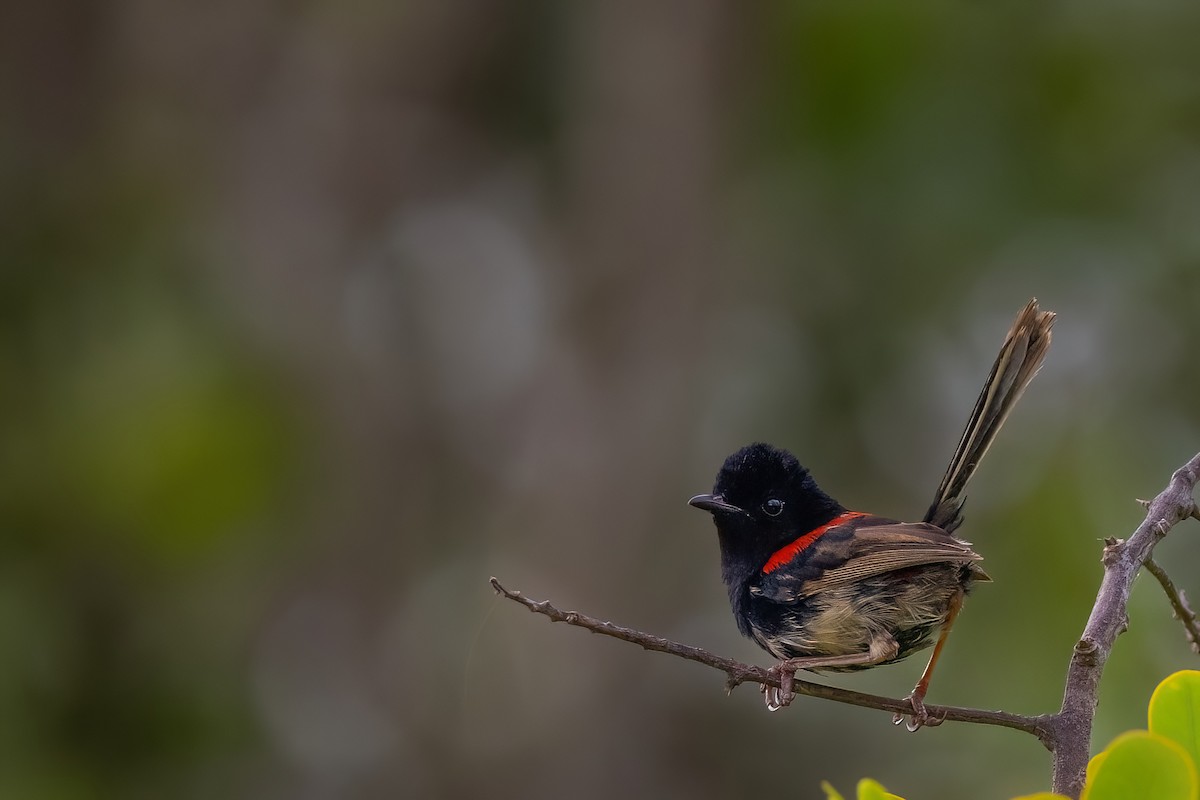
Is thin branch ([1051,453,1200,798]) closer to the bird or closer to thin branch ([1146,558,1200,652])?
thin branch ([1146,558,1200,652])

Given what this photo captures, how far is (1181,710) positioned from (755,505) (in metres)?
2.02

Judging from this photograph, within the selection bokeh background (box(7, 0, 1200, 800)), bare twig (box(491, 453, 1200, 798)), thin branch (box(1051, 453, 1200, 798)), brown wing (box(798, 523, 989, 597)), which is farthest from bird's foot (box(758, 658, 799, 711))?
bokeh background (box(7, 0, 1200, 800))

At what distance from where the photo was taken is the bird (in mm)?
3605

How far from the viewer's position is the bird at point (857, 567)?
3.61m

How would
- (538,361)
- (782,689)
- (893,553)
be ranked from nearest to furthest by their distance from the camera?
(782,689)
(893,553)
(538,361)

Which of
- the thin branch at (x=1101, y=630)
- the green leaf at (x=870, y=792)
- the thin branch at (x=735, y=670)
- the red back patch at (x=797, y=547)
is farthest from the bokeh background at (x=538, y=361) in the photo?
the green leaf at (x=870, y=792)

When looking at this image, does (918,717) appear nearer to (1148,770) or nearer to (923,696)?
(923,696)

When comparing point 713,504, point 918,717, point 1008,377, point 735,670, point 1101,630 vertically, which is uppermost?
point 1008,377

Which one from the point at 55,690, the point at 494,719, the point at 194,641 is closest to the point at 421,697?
the point at 494,719

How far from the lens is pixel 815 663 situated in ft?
11.4

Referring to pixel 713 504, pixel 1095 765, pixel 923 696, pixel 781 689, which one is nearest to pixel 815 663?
pixel 923 696

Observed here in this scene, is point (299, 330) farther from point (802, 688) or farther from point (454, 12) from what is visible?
point (802, 688)

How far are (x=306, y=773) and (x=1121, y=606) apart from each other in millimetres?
7866

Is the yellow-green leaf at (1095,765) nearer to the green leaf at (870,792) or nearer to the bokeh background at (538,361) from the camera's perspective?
the green leaf at (870,792)
